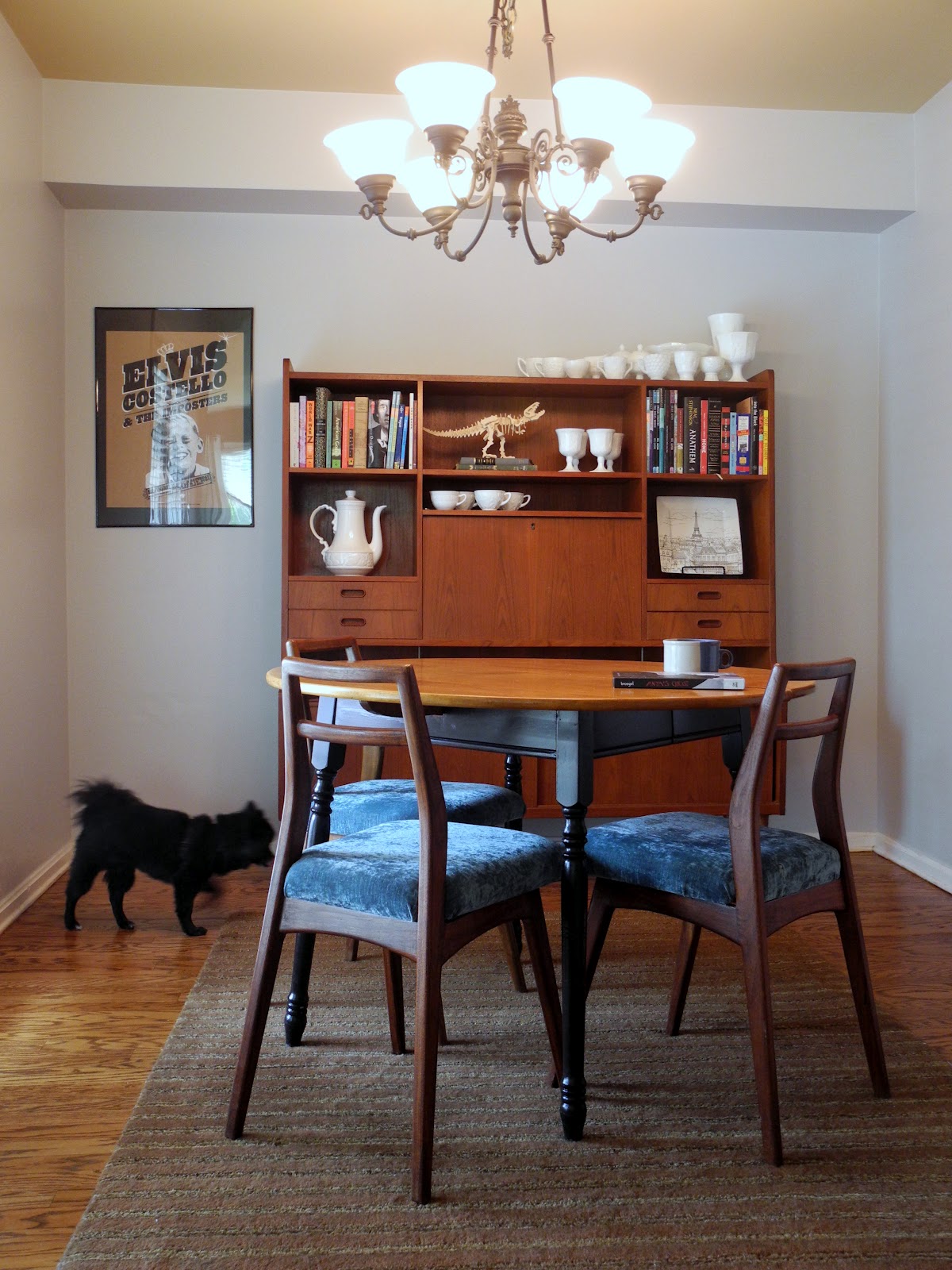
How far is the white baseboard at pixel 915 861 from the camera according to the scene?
3.50m

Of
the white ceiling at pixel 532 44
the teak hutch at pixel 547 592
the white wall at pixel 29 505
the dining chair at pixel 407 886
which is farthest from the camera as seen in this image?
the teak hutch at pixel 547 592

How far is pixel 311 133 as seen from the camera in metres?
3.59

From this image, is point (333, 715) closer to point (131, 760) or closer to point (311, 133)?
point (131, 760)

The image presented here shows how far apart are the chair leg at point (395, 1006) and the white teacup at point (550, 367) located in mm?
2244

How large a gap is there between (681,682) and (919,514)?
2.17 metres

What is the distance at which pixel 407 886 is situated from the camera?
5.48ft

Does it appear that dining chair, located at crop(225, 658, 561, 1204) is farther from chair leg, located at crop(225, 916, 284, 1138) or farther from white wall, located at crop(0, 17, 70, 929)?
white wall, located at crop(0, 17, 70, 929)

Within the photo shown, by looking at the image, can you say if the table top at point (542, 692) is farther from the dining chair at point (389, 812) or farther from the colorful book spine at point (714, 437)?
the colorful book spine at point (714, 437)

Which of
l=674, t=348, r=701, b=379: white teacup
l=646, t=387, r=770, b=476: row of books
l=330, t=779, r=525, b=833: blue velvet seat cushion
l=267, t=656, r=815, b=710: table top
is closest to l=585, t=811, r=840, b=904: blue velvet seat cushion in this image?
l=267, t=656, r=815, b=710: table top

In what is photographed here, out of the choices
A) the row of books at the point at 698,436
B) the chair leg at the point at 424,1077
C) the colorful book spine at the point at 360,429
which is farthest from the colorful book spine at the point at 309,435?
the chair leg at the point at 424,1077

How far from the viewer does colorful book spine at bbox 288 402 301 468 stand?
359 cm

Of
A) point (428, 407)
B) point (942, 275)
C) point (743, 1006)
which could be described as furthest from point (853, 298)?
point (743, 1006)

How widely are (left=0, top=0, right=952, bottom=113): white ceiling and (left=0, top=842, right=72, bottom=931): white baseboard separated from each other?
2.58 m

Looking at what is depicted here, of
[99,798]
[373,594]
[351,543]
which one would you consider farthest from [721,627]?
[99,798]
